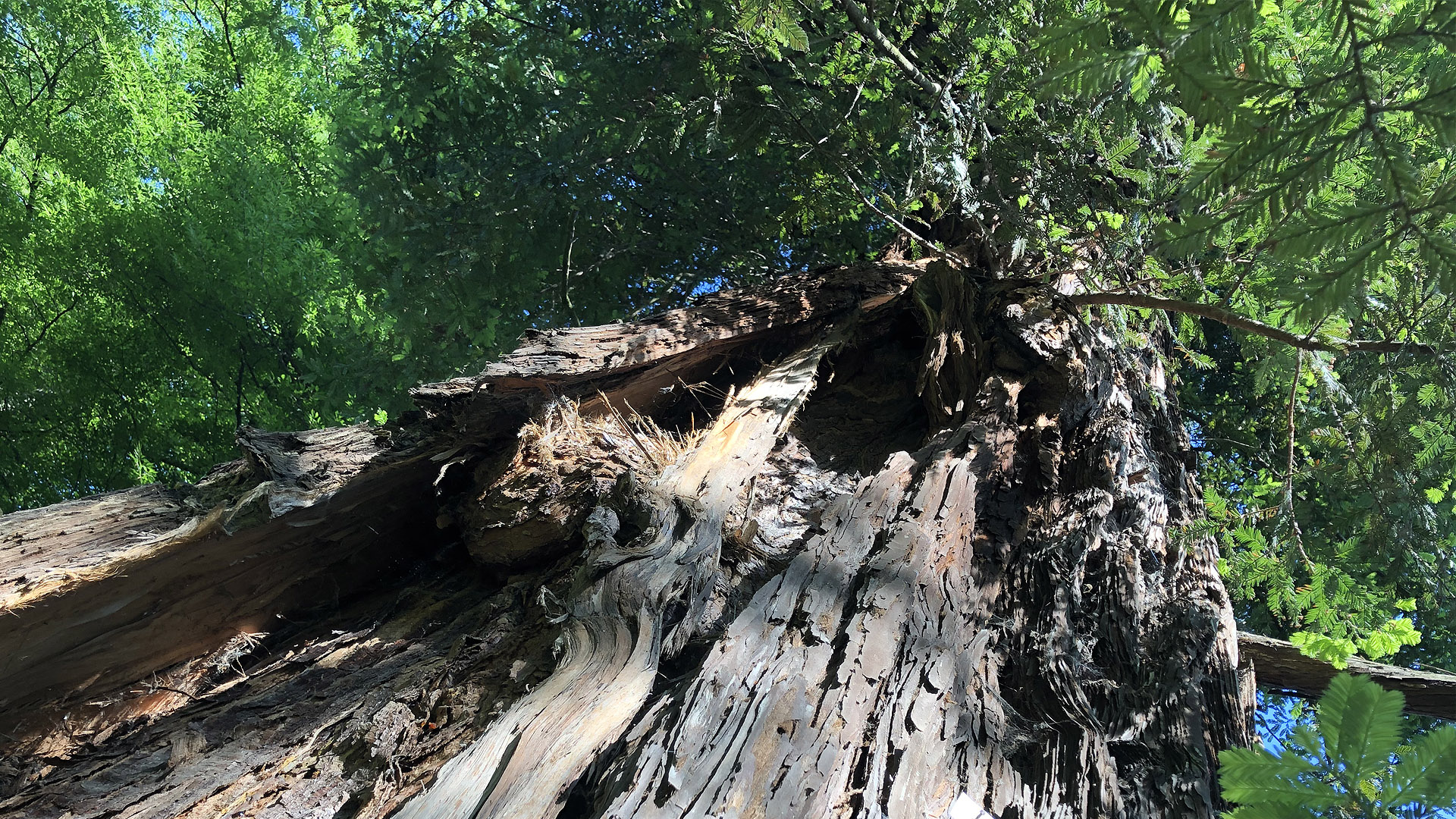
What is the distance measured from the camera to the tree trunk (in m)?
1.71

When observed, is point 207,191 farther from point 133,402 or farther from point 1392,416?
point 1392,416

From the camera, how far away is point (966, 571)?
253 cm

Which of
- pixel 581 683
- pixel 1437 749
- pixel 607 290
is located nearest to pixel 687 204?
pixel 607 290

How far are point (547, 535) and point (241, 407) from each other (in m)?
8.53

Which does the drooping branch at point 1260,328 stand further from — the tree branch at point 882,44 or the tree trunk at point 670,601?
the tree branch at point 882,44

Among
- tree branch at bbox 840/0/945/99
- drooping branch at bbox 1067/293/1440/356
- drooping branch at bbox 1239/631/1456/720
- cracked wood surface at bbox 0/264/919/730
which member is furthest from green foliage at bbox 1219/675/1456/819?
tree branch at bbox 840/0/945/99

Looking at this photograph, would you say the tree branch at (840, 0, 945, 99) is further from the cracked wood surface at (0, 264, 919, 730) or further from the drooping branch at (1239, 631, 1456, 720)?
the drooping branch at (1239, 631, 1456, 720)

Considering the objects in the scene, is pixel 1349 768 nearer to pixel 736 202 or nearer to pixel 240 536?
pixel 240 536

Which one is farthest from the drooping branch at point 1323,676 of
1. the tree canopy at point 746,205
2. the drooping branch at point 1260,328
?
the drooping branch at point 1260,328

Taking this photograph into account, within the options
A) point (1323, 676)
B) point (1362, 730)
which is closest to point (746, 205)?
point (1323, 676)

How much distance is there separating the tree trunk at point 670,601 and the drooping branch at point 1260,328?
0.28 meters

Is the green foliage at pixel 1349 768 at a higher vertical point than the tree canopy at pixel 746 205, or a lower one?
lower

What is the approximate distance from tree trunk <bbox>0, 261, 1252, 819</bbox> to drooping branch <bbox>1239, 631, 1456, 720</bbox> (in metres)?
0.66

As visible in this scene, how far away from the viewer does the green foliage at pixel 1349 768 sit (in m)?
0.92
